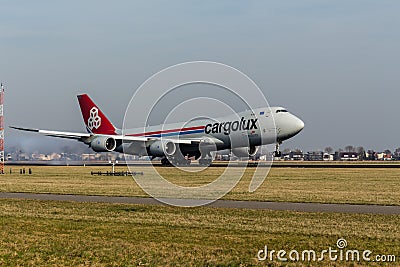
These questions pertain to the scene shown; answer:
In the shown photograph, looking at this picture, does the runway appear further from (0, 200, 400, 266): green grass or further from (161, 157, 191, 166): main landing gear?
(161, 157, 191, 166): main landing gear

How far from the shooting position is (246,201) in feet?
95.6

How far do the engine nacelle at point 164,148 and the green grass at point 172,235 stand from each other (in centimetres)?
4518

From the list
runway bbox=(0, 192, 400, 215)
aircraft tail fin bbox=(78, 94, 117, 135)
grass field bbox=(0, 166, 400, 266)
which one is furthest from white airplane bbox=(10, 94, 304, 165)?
grass field bbox=(0, 166, 400, 266)

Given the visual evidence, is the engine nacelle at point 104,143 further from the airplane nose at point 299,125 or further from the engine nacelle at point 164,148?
the airplane nose at point 299,125

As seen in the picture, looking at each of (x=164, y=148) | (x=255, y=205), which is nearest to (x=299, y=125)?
→ (x=164, y=148)

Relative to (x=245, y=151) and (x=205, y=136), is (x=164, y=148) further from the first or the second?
(x=245, y=151)

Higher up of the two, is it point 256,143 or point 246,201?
point 256,143

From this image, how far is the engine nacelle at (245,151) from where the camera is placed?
6869cm

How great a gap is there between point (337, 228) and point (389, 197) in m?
12.6

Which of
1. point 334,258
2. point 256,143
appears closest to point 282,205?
point 334,258

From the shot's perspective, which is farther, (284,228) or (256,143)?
(256,143)

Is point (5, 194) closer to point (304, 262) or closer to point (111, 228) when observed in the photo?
point (111, 228)

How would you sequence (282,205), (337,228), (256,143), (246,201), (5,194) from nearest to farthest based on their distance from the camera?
(337,228) < (282,205) < (246,201) < (5,194) < (256,143)

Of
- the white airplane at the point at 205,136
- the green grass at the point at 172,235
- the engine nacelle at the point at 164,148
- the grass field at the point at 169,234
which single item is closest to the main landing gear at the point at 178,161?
the white airplane at the point at 205,136
